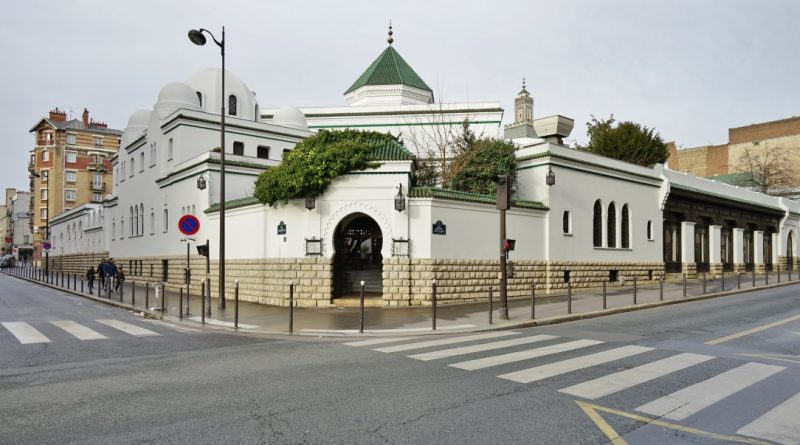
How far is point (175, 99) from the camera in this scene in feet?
110

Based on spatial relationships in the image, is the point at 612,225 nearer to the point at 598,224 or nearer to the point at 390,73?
the point at 598,224

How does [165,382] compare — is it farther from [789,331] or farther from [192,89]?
[192,89]

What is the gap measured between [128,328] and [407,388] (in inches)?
371

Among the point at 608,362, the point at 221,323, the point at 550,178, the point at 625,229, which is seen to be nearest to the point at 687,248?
the point at 625,229

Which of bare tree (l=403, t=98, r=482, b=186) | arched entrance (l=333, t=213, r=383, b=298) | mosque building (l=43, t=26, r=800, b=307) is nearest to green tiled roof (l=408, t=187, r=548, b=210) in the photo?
mosque building (l=43, t=26, r=800, b=307)

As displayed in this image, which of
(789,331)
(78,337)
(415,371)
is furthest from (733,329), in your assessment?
(78,337)

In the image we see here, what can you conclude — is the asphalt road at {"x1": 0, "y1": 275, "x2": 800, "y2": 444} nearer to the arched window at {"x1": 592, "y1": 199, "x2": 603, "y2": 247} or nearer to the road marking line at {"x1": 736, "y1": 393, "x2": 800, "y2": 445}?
the road marking line at {"x1": 736, "y1": 393, "x2": 800, "y2": 445}

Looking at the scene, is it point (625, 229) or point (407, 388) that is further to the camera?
point (625, 229)

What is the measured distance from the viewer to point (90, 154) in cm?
8281

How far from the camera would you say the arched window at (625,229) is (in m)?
28.3

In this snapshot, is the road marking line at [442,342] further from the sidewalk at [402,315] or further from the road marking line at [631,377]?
the road marking line at [631,377]

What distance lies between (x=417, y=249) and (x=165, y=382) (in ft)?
39.4

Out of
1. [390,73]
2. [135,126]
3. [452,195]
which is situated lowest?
[452,195]

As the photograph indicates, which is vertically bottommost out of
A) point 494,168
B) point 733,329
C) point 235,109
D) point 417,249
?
point 733,329
